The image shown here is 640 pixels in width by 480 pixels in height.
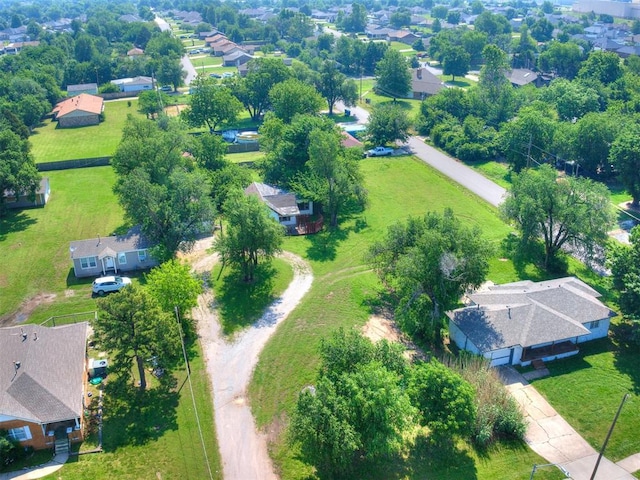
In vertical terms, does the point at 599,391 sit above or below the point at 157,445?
above

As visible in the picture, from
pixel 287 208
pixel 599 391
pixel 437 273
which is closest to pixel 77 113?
pixel 287 208

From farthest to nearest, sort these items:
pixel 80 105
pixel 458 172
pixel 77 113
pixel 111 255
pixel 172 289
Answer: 1. pixel 80 105
2. pixel 77 113
3. pixel 458 172
4. pixel 111 255
5. pixel 172 289

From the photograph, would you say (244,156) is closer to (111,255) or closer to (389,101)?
(111,255)

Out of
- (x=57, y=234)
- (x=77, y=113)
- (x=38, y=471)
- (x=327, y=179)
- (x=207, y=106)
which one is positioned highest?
(x=327, y=179)

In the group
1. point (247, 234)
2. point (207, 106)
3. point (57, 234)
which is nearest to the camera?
point (247, 234)

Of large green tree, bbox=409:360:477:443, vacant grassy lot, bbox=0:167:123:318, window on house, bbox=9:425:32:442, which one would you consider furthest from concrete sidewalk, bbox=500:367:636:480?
vacant grassy lot, bbox=0:167:123:318

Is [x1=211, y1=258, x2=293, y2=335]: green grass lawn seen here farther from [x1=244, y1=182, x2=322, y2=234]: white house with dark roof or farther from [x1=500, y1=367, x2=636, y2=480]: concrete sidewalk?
[x1=500, y1=367, x2=636, y2=480]: concrete sidewalk
